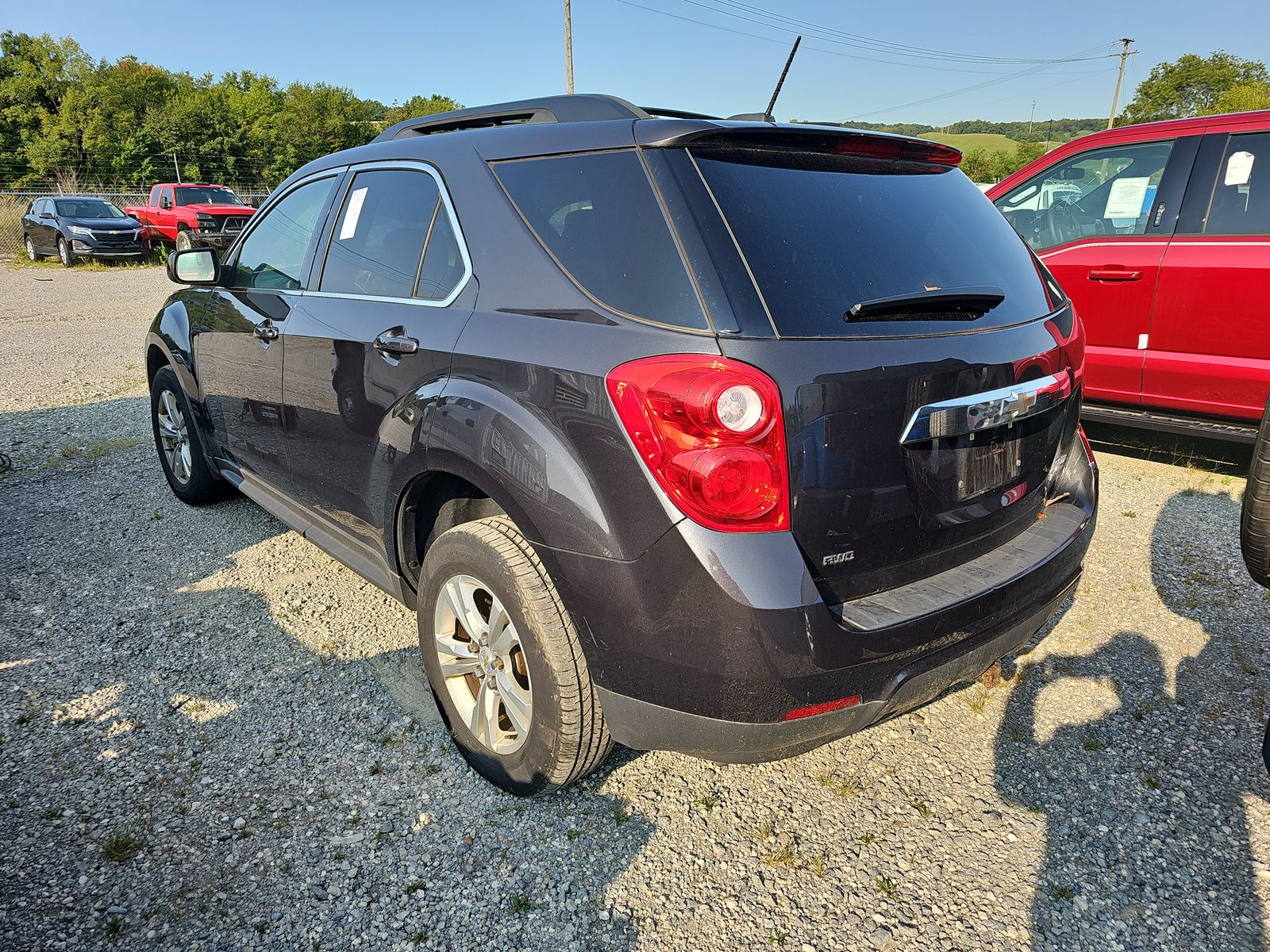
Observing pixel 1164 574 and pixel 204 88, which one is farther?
pixel 204 88

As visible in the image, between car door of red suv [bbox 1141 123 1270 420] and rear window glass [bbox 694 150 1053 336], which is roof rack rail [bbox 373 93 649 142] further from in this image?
car door of red suv [bbox 1141 123 1270 420]

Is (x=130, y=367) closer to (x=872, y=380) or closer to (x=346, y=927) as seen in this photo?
(x=346, y=927)

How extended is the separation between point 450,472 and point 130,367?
8370 millimetres

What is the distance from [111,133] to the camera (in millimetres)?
47062

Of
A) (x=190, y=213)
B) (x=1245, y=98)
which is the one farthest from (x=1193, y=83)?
(x=190, y=213)

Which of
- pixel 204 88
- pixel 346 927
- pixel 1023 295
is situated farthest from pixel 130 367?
pixel 204 88

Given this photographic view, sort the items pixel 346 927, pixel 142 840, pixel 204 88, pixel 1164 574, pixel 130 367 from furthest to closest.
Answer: pixel 204 88
pixel 130 367
pixel 1164 574
pixel 142 840
pixel 346 927

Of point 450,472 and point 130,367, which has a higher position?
point 450,472

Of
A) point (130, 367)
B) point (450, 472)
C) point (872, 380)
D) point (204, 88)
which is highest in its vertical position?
point (204, 88)

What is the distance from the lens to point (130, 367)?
9000 millimetres

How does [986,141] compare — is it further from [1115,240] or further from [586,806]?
[586,806]

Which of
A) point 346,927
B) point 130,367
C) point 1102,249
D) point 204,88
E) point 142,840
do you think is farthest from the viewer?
point 204,88

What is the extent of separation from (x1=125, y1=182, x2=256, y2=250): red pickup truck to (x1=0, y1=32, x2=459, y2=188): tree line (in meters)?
17.5

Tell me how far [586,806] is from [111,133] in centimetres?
5730
